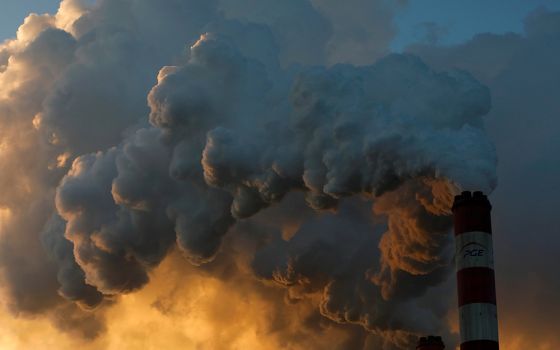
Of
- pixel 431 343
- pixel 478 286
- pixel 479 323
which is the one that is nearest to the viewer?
pixel 479 323

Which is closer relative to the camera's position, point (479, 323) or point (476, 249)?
point (479, 323)

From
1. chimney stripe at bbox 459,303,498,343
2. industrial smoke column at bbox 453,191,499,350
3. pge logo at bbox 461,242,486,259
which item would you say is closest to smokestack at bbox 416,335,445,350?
industrial smoke column at bbox 453,191,499,350

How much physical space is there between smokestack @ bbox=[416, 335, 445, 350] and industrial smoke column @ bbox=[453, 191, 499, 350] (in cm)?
2114

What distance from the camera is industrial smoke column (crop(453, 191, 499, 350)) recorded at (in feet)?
134

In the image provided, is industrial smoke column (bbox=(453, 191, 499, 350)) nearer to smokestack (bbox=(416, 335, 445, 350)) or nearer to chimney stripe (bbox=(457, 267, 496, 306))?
chimney stripe (bbox=(457, 267, 496, 306))

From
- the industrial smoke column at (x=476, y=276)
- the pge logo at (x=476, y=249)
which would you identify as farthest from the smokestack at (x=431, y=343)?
the pge logo at (x=476, y=249)

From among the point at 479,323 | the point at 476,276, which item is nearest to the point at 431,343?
the point at 479,323

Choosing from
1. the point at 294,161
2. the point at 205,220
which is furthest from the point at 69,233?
the point at 294,161

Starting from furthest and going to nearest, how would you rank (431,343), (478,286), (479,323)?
(431,343), (478,286), (479,323)

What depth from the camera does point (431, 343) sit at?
205 ft

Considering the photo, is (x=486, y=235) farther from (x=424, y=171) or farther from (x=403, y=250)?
(x=403, y=250)

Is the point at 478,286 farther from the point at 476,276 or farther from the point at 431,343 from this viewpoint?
the point at 431,343

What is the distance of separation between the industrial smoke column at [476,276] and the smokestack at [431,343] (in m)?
21.1

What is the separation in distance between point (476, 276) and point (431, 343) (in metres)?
22.2
